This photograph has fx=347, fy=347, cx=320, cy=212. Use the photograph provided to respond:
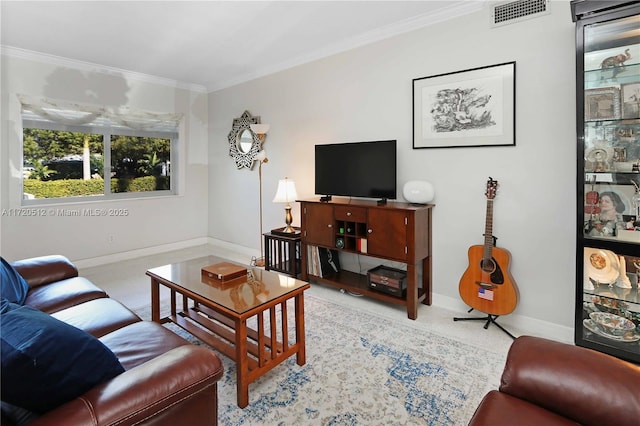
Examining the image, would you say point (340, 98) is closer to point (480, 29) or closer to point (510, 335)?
point (480, 29)

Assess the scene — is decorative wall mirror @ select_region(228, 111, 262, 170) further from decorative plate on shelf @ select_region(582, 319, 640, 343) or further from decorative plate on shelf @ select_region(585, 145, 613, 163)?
decorative plate on shelf @ select_region(582, 319, 640, 343)

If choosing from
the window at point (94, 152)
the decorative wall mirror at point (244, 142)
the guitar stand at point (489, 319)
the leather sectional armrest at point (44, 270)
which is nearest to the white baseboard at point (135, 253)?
the window at point (94, 152)

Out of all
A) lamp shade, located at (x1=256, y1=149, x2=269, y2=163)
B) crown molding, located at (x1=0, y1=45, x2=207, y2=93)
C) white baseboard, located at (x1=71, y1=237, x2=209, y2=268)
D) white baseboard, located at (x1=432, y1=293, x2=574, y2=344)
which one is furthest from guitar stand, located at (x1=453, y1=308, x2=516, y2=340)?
crown molding, located at (x1=0, y1=45, x2=207, y2=93)

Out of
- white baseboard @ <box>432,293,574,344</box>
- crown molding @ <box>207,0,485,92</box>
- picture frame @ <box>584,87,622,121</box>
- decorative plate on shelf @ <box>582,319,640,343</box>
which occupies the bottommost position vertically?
white baseboard @ <box>432,293,574,344</box>

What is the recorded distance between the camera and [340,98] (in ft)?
12.4

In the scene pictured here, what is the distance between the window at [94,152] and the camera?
13.4ft

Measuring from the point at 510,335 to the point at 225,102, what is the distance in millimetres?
4672

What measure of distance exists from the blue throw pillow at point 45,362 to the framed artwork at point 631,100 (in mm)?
2912

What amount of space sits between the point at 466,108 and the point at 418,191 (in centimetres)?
79

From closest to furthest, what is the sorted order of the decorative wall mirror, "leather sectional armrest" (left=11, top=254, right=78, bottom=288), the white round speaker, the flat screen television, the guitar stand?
"leather sectional armrest" (left=11, top=254, right=78, bottom=288) → the guitar stand → the white round speaker → the flat screen television → the decorative wall mirror

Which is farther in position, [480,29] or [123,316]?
[480,29]

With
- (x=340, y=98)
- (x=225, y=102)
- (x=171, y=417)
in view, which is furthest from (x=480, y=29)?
(x=225, y=102)

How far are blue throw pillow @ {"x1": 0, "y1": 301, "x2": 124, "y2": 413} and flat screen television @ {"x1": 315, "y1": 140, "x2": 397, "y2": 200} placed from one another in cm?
254

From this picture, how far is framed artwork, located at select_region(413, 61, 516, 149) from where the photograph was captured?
271 centimetres
